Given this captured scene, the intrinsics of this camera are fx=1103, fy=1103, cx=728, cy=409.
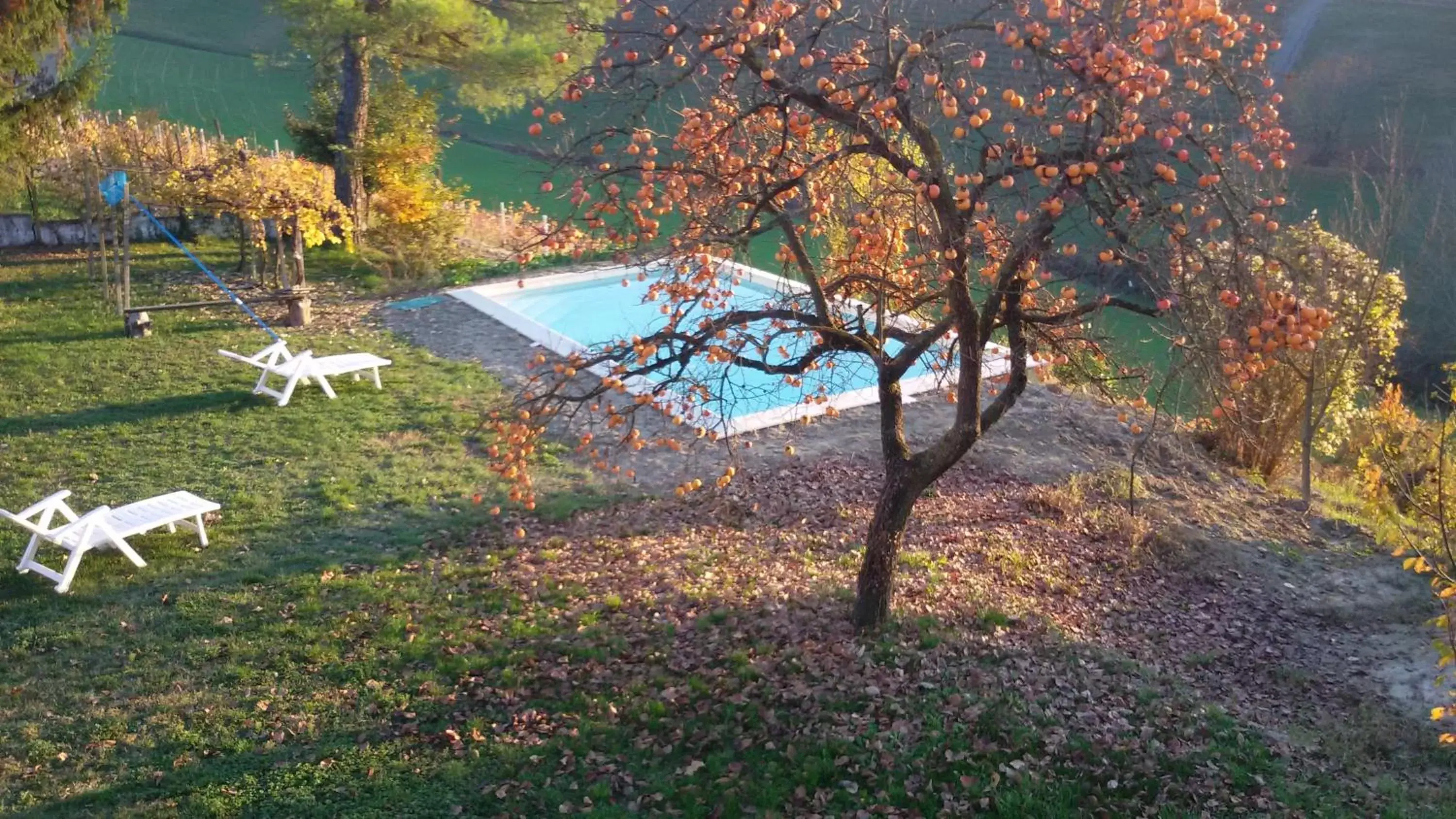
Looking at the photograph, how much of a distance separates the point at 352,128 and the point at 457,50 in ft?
6.38

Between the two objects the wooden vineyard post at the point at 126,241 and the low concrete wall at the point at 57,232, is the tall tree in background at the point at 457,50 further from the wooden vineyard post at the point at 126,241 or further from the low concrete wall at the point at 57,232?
the wooden vineyard post at the point at 126,241

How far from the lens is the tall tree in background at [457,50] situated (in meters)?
15.2

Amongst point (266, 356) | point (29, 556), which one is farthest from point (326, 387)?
point (29, 556)

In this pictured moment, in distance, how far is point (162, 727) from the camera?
538 centimetres

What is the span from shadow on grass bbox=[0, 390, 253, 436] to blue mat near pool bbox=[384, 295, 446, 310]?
3.54 metres

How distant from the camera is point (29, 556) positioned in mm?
6730

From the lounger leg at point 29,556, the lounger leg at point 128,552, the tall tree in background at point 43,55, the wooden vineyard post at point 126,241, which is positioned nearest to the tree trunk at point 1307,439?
the lounger leg at point 128,552

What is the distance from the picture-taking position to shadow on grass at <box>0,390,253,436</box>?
9.09m

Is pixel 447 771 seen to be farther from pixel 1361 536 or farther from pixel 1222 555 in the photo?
pixel 1361 536

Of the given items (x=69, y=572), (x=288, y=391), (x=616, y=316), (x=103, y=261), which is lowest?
(x=69, y=572)

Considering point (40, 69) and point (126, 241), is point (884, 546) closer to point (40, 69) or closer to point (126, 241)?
point (126, 241)

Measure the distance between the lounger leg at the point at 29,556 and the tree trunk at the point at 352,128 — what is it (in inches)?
375

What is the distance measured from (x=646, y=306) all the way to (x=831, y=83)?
10540 millimetres

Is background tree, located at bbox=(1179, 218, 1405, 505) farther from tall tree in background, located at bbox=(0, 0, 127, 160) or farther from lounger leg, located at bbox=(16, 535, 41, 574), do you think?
tall tree in background, located at bbox=(0, 0, 127, 160)
